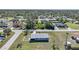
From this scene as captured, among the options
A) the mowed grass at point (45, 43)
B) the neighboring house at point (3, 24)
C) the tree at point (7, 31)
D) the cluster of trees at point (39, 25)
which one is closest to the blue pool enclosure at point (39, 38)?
the mowed grass at point (45, 43)

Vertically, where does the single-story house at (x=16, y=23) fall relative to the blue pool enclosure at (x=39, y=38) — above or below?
above

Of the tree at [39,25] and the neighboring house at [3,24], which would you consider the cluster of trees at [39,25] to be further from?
the neighboring house at [3,24]

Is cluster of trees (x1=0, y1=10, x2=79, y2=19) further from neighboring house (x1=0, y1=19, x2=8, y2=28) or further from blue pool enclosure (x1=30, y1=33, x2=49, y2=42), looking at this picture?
blue pool enclosure (x1=30, y1=33, x2=49, y2=42)

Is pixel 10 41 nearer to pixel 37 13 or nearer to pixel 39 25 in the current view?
pixel 39 25

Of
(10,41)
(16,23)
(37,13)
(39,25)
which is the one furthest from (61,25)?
(10,41)

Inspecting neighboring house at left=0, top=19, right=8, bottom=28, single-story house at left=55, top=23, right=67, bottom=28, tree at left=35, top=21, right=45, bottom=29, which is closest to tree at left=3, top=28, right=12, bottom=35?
neighboring house at left=0, top=19, right=8, bottom=28

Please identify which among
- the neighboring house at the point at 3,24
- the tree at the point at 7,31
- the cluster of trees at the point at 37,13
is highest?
the cluster of trees at the point at 37,13
